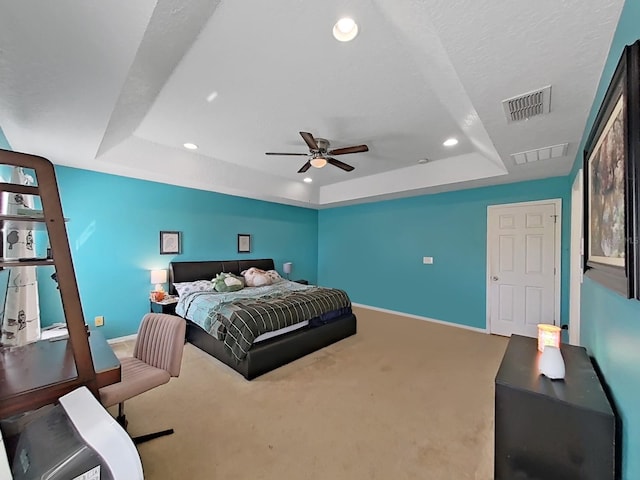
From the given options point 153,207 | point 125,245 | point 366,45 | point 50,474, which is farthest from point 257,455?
point 153,207

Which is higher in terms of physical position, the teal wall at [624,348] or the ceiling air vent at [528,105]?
the ceiling air vent at [528,105]

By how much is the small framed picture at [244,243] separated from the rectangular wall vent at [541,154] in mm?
4553

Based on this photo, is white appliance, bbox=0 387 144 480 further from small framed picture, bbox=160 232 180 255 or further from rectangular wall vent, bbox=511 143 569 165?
rectangular wall vent, bbox=511 143 569 165

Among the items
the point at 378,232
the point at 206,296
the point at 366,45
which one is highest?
the point at 366,45

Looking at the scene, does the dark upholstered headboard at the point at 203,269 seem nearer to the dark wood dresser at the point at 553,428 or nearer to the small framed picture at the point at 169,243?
the small framed picture at the point at 169,243

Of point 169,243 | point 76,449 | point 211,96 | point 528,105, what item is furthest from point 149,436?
point 528,105

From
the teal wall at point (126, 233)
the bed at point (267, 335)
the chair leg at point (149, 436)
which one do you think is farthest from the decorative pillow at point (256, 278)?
the chair leg at point (149, 436)

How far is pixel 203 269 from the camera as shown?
183 inches

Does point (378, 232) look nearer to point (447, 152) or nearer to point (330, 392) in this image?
point (447, 152)

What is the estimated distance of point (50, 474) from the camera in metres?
0.85

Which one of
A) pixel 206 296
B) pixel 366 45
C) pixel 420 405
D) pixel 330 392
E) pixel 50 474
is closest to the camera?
pixel 50 474

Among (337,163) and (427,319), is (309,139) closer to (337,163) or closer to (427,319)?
(337,163)

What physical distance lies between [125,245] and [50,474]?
3.74 m

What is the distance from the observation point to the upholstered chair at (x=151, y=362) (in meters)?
1.70
